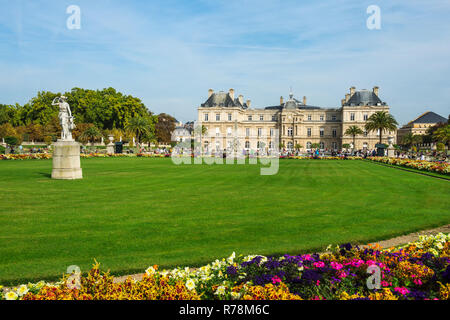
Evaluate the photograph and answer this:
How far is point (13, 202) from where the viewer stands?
37.4 feet

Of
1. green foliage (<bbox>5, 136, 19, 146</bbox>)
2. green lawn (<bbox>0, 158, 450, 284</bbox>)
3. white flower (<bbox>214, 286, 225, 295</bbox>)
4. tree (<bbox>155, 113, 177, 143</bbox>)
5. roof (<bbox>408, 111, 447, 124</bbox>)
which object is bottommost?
green lawn (<bbox>0, 158, 450, 284</bbox>)

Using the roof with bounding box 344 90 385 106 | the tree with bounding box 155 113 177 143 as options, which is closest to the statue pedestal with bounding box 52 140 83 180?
the tree with bounding box 155 113 177 143

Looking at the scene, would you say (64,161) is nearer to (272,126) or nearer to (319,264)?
(319,264)

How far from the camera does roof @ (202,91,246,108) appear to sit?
303 ft

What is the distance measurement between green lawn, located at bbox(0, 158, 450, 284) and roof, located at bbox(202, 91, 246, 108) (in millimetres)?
78004

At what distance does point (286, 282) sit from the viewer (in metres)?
4.71

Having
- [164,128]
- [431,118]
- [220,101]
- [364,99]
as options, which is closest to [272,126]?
[220,101]

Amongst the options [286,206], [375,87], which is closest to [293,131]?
[375,87]

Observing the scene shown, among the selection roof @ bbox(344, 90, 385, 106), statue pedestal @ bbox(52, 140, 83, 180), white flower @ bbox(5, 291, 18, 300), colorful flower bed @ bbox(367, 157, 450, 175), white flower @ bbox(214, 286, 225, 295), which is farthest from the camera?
roof @ bbox(344, 90, 385, 106)

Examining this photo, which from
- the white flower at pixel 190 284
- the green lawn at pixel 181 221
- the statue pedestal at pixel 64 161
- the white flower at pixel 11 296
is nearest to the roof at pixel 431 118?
the green lawn at pixel 181 221

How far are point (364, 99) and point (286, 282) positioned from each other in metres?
90.3

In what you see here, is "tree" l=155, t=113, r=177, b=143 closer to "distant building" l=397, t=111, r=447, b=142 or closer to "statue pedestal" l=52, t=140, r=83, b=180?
"statue pedestal" l=52, t=140, r=83, b=180

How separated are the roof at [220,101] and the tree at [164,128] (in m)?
14.4
